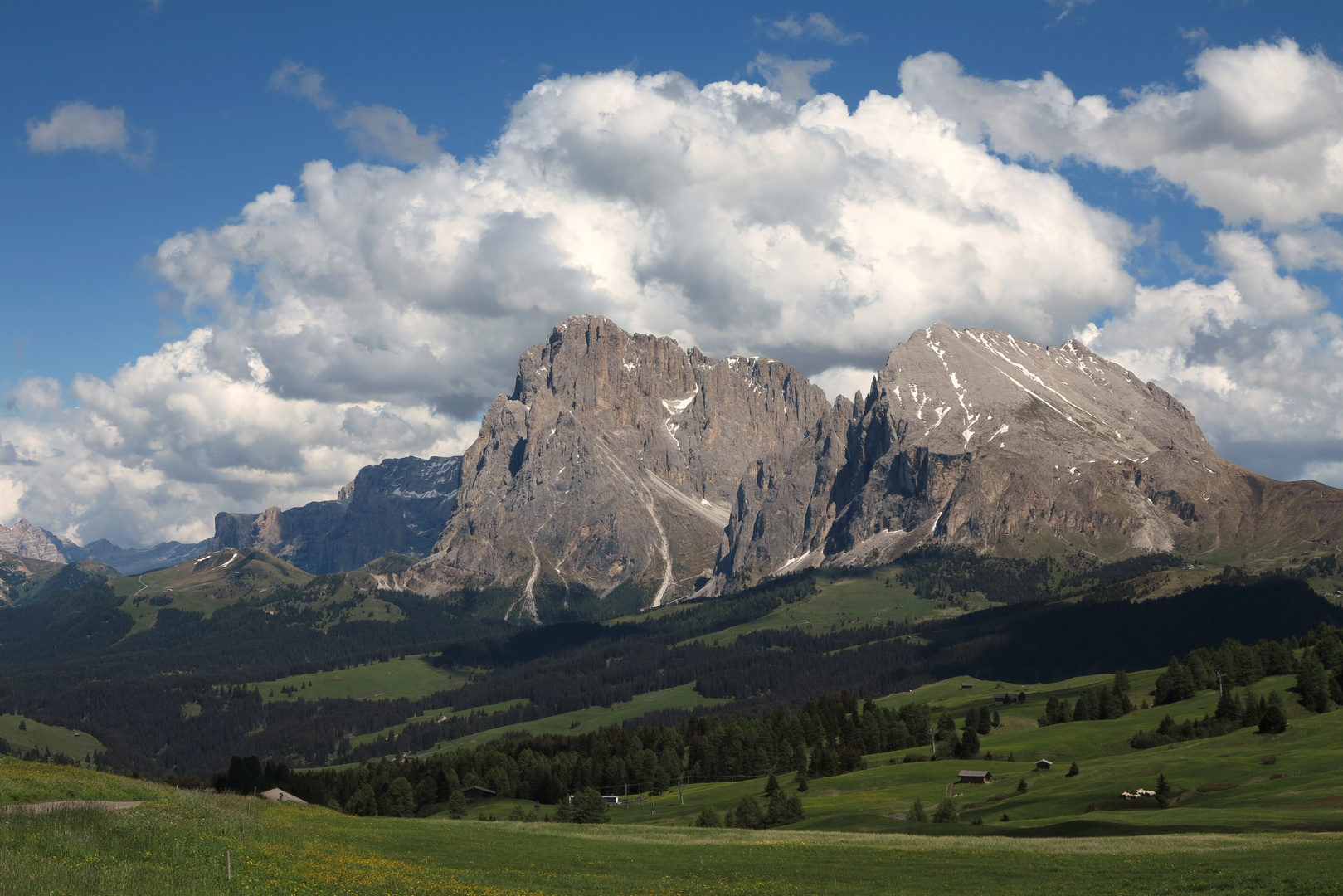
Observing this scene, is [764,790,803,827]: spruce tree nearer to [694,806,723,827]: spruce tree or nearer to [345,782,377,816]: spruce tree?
[694,806,723,827]: spruce tree

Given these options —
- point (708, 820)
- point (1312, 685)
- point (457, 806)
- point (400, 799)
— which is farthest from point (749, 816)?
point (1312, 685)

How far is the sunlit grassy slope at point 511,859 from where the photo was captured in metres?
45.1

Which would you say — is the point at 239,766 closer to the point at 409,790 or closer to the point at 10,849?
the point at 409,790

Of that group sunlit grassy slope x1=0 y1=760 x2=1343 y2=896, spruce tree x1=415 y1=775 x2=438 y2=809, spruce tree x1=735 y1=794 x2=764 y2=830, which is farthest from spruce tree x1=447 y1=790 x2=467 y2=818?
sunlit grassy slope x1=0 y1=760 x2=1343 y2=896

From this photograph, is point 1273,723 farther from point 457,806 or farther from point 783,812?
point 457,806

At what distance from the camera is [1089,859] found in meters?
65.1

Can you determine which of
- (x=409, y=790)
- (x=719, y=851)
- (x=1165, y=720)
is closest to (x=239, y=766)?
(x=409, y=790)

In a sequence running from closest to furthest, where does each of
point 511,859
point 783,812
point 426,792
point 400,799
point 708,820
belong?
1. point 511,859
2. point 783,812
3. point 708,820
4. point 400,799
5. point 426,792

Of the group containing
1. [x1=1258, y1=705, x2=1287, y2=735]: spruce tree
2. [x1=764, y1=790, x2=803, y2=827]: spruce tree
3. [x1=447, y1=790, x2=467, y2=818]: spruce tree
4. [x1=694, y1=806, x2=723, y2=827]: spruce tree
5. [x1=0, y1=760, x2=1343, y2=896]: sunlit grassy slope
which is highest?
[x1=0, y1=760, x2=1343, y2=896]: sunlit grassy slope

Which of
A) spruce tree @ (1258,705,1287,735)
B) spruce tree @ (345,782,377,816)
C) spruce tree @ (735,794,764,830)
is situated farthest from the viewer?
spruce tree @ (345,782,377,816)

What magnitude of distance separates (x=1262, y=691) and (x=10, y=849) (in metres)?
191

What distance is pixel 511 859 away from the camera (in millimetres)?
67438

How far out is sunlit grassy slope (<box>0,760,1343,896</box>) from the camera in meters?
45.1

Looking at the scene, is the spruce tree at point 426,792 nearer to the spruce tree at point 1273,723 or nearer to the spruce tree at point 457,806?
the spruce tree at point 457,806
